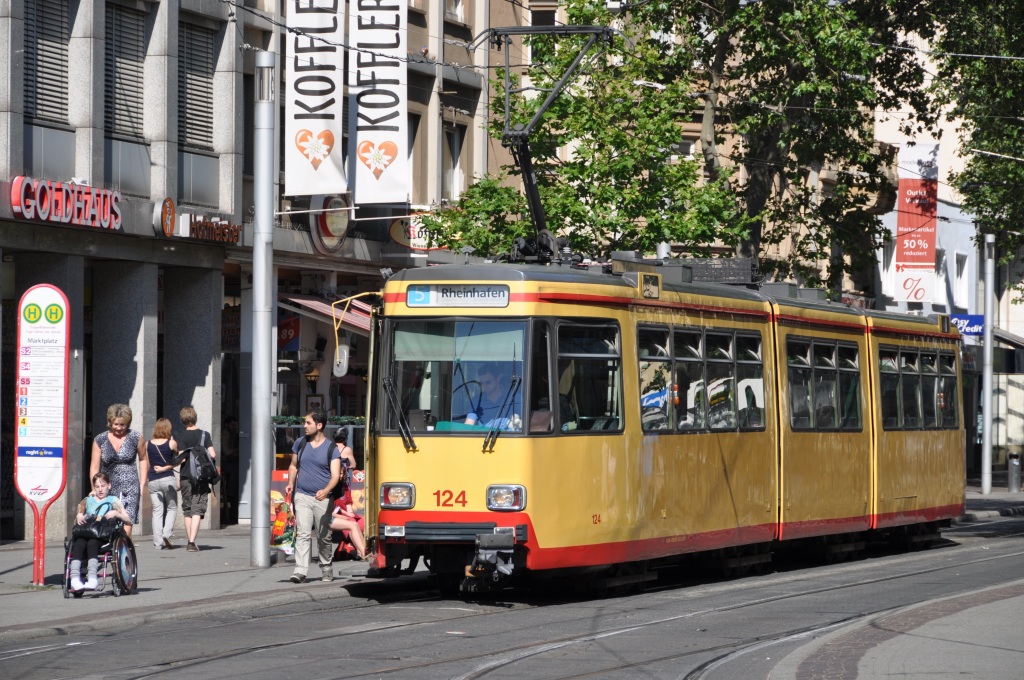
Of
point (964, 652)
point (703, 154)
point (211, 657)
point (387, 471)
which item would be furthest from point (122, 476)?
point (703, 154)

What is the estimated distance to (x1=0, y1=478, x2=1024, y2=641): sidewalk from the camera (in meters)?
14.0

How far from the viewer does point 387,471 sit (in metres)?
15.5

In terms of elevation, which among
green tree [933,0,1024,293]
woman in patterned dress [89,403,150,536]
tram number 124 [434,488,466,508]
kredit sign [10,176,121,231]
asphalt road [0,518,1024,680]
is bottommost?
asphalt road [0,518,1024,680]

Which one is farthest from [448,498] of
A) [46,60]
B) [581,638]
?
[46,60]

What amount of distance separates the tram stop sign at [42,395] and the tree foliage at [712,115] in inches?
452

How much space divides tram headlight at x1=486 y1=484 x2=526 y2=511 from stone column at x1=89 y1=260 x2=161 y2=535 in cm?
967

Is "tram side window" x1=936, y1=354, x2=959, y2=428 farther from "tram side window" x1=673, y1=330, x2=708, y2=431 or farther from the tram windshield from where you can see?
the tram windshield

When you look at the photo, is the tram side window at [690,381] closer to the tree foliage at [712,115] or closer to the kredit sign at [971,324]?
the tree foliage at [712,115]

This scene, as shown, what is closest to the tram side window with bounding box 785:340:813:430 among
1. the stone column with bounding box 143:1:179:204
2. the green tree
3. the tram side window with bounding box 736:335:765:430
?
the tram side window with bounding box 736:335:765:430

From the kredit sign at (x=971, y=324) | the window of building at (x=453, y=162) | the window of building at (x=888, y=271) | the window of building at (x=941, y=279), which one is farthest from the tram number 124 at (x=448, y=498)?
the window of building at (x=941, y=279)

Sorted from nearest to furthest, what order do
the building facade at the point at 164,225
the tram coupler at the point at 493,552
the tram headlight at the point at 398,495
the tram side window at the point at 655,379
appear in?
the tram coupler at the point at 493,552, the tram headlight at the point at 398,495, the tram side window at the point at 655,379, the building facade at the point at 164,225

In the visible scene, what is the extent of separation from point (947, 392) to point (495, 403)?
11027mm

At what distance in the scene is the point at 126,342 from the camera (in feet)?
78.0

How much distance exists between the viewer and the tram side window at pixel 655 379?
54.1 feet
